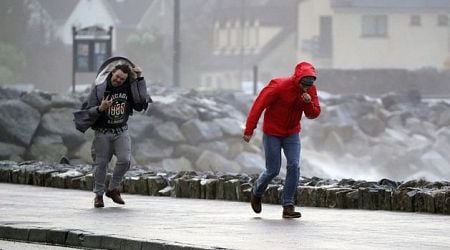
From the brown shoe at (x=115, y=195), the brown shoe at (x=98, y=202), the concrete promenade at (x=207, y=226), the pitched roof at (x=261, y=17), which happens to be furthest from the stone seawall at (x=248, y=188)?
the pitched roof at (x=261, y=17)

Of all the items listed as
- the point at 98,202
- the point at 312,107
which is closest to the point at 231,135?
the point at 98,202

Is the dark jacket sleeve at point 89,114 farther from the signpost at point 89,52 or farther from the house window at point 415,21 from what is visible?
the house window at point 415,21

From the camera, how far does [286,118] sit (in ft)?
56.9

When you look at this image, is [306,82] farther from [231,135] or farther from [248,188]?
[231,135]

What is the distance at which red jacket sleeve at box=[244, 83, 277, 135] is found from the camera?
17.1 metres

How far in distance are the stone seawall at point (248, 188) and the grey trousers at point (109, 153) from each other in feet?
7.09

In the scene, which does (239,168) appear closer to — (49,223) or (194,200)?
(194,200)

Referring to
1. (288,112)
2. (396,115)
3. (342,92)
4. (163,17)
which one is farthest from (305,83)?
(163,17)

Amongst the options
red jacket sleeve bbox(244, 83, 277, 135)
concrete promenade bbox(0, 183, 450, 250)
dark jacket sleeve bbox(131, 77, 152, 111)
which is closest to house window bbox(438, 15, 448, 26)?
concrete promenade bbox(0, 183, 450, 250)

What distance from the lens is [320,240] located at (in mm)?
13984

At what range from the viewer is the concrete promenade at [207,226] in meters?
13.7

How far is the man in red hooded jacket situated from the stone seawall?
1.47 m

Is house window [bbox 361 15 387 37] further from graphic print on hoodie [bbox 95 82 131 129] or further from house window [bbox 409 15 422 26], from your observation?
graphic print on hoodie [bbox 95 82 131 129]

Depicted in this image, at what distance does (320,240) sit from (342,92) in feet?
295
